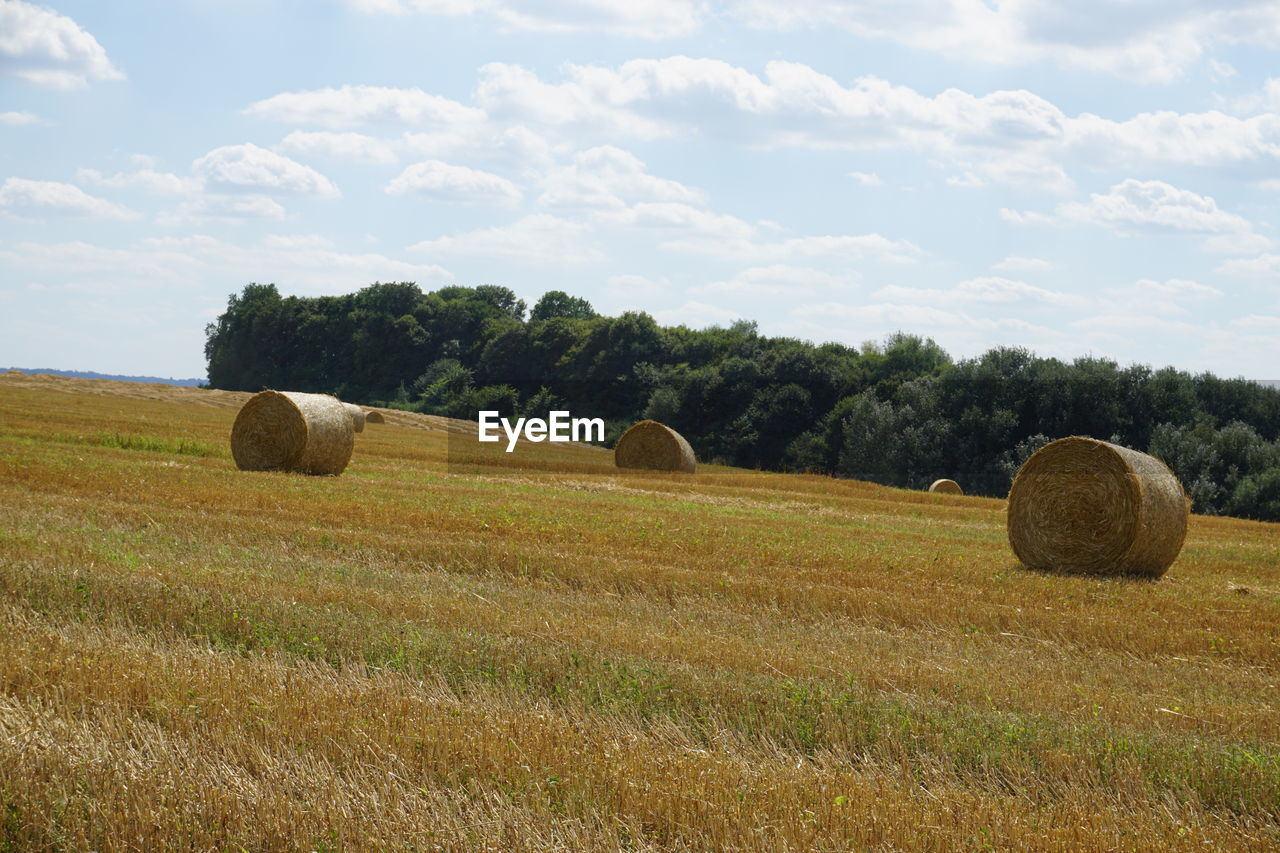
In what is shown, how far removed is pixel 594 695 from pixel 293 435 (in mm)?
18698

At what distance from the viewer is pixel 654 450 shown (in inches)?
1387

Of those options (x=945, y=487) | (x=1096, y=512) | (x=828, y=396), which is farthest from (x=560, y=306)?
(x=1096, y=512)

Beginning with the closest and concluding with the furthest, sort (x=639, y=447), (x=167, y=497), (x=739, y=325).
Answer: (x=167, y=497) → (x=639, y=447) → (x=739, y=325)

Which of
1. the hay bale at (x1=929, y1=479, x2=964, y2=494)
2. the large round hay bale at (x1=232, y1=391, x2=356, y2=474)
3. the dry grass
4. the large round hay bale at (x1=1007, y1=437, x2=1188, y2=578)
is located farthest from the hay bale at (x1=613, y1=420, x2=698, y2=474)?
the dry grass

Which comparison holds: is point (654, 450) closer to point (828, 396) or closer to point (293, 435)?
point (293, 435)

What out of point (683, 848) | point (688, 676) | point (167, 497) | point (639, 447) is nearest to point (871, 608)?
point (688, 676)

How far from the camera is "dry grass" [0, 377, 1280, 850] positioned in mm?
5402

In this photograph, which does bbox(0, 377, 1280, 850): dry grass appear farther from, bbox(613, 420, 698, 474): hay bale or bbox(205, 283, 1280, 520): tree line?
bbox(205, 283, 1280, 520): tree line

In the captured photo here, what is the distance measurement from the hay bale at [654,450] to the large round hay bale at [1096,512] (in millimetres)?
17768

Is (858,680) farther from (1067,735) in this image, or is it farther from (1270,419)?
(1270,419)

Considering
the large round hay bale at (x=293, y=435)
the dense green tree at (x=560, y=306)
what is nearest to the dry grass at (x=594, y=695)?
the large round hay bale at (x=293, y=435)

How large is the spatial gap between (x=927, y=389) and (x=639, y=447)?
883 inches

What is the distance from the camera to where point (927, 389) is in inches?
2104

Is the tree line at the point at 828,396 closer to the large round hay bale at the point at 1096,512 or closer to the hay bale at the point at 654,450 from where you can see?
the hay bale at the point at 654,450
